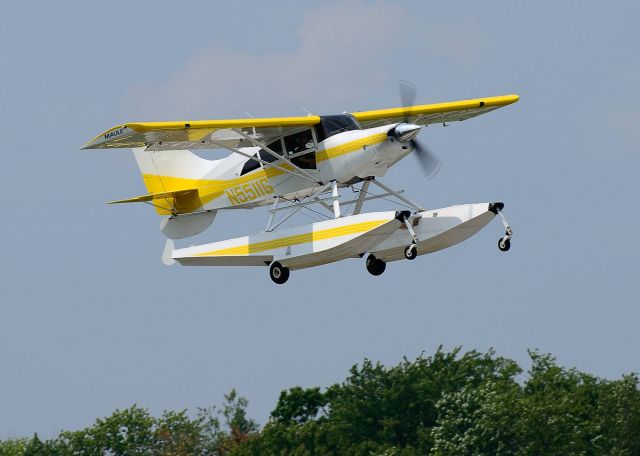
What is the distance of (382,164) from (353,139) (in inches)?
31.2

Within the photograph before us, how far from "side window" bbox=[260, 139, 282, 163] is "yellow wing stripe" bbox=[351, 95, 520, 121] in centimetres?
224

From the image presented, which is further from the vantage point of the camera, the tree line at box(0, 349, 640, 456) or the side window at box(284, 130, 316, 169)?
the tree line at box(0, 349, 640, 456)

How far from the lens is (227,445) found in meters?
72.1

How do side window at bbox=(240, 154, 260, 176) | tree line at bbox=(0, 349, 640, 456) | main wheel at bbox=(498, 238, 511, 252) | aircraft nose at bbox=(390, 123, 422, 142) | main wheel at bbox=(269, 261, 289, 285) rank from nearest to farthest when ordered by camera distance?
aircraft nose at bbox=(390, 123, 422, 142), main wheel at bbox=(498, 238, 511, 252), main wheel at bbox=(269, 261, 289, 285), side window at bbox=(240, 154, 260, 176), tree line at bbox=(0, 349, 640, 456)

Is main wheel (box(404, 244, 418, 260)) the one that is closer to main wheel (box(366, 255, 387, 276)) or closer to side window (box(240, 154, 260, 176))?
main wheel (box(366, 255, 387, 276))

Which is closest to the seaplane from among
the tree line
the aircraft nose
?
the aircraft nose

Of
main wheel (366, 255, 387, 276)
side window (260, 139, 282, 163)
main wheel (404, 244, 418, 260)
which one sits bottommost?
main wheel (404, 244, 418, 260)

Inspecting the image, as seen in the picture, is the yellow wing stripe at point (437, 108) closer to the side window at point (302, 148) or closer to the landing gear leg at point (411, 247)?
the side window at point (302, 148)

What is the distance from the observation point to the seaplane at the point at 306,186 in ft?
107

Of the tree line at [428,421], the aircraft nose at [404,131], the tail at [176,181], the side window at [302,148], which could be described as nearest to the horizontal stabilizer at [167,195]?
the tail at [176,181]

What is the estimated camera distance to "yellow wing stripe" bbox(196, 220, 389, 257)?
3212cm

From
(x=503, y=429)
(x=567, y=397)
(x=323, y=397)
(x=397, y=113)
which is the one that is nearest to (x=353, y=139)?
(x=397, y=113)

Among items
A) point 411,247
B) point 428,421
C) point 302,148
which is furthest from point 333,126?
point 428,421

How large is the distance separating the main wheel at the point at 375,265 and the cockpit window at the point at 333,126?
2.89 meters
